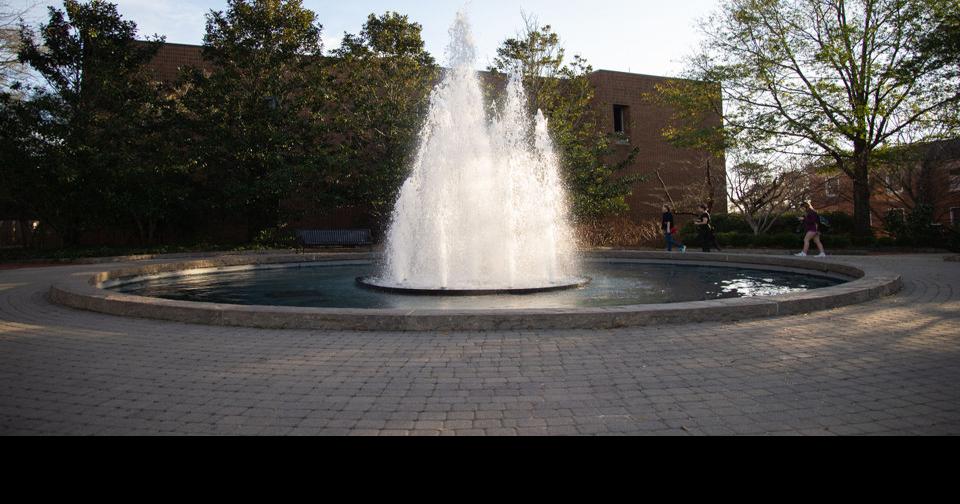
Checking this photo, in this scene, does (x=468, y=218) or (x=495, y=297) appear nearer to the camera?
(x=495, y=297)

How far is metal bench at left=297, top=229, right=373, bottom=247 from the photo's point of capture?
Answer: 70.2 ft

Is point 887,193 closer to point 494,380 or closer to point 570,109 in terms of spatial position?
point 570,109

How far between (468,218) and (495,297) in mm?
3166

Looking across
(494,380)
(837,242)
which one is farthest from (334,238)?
(837,242)

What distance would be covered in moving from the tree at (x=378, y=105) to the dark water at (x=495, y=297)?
7.99 metres

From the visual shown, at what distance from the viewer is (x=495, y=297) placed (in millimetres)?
8977

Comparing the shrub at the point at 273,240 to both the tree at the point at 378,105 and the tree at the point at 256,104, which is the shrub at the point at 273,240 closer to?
the tree at the point at 256,104

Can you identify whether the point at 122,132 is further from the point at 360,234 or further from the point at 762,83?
the point at 762,83

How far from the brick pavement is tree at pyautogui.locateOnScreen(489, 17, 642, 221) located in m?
16.7

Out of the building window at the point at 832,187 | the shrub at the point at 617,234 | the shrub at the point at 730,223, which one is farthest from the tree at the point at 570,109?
the building window at the point at 832,187

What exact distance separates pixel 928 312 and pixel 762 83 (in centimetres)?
1772

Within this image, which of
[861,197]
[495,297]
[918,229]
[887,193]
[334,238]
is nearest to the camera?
[495,297]

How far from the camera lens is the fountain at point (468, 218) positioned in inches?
430

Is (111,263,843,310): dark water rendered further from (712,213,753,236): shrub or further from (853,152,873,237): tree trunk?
(712,213,753,236): shrub
